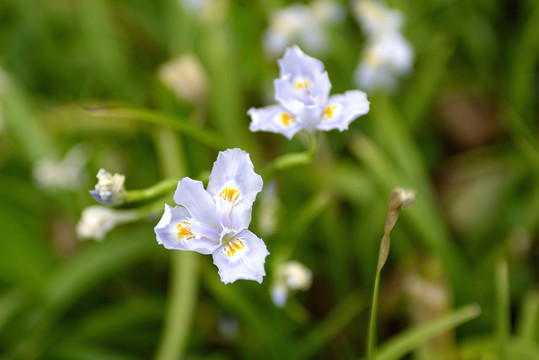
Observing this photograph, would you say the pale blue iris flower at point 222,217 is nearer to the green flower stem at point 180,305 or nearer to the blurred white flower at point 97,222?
the blurred white flower at point 97,222

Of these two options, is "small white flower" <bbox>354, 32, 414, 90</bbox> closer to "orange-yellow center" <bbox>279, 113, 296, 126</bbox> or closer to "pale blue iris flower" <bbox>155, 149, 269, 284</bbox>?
"orange-yellow center" <bbox>279, 113, 296, 126</bbox>

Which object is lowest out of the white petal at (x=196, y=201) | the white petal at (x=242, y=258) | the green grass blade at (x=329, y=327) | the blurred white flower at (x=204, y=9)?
the white petal at (x=242, y=258)

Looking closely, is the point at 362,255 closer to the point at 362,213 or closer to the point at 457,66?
the point at 362,213

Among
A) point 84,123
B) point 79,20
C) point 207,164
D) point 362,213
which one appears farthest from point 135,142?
point 362,213

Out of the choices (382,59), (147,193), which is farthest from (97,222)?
(382,59)

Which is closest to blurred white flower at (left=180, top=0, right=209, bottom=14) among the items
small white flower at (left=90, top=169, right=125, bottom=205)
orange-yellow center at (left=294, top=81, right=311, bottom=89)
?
orange-yellow center at (left=294, top=81, right=311, bottom=89)

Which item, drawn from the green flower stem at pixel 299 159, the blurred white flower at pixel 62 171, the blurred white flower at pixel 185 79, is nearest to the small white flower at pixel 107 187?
the green flower stem at pixel 299 159
